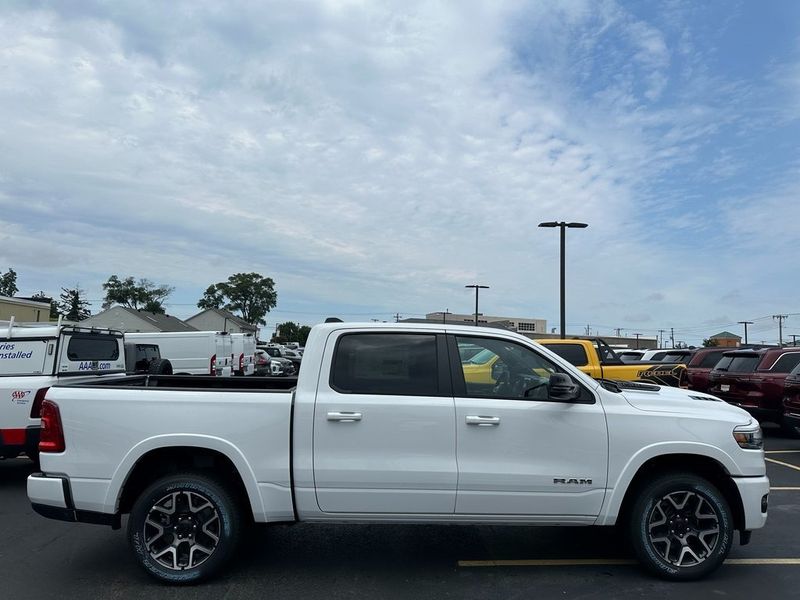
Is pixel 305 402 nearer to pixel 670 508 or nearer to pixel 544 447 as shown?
pixel 544 447

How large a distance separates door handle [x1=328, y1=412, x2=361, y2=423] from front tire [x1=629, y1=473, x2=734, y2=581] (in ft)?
7.06

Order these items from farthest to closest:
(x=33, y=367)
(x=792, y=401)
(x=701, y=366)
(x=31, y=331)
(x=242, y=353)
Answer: (x=242, y=353), (x=701, y=366), (x=792, y=401), (x=31, y=331), (x=33, y=367)

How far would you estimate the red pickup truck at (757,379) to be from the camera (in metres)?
11.1

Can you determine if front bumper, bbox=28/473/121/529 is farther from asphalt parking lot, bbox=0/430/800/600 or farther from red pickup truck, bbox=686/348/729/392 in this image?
red pickup truck, bbox=686/348/729/392

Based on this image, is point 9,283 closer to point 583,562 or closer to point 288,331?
point 288,331

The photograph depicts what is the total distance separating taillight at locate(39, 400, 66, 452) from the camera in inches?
172

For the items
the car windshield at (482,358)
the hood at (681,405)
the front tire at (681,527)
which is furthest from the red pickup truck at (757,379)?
the car windshield at (482,358)

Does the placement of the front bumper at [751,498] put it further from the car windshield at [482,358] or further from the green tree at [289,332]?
the green tree at [289,332]

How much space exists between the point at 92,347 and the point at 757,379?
1140 centimetres

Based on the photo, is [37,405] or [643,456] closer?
[643,456]

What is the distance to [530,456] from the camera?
4348 mm

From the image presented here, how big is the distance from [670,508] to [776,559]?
1.28 meters

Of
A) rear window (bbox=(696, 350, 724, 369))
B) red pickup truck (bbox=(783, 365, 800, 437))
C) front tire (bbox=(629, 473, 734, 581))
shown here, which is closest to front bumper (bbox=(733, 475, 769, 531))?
front tire (bbox=(629, 473, 734, 581))

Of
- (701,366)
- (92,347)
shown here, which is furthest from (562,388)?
(701,366)
